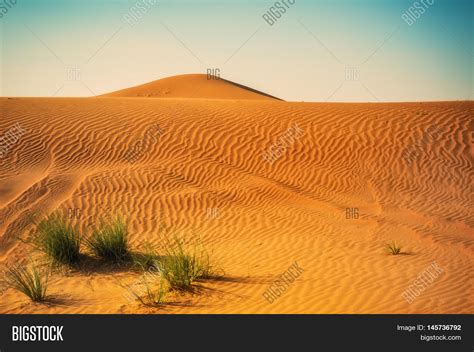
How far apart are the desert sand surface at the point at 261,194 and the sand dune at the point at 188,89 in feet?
124

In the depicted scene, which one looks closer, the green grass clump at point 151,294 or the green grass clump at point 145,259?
the green grass clump at point 151,294

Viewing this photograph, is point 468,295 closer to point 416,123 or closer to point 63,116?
point 416,123

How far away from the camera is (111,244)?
24.0 ft

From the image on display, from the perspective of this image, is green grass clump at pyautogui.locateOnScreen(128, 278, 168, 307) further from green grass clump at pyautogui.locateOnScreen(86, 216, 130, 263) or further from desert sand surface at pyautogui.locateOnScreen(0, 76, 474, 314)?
green grass clump at pyautogui.locateOnScreen(86, 216, 130, 263)

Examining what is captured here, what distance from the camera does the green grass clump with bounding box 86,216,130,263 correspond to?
7.29 meters

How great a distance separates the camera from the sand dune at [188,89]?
55.9m

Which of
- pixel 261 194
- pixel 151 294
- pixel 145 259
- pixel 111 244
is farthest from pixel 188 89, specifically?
pixel 151 294

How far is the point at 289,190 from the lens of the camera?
11781 millimetres

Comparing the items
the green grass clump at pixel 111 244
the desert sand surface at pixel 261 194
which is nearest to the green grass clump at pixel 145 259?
the green grass clump at pixel 111 244

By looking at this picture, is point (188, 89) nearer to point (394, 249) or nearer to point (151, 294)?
point (394, 249)

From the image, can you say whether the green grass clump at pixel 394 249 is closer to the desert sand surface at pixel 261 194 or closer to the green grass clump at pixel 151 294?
the desert sand surface at pixel 261 194

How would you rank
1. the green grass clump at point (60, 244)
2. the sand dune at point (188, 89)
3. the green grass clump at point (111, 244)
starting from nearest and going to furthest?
the green grass clump at point (60, 244), the green grass clump at point (111, 244), the sand dune at point (188, 89)

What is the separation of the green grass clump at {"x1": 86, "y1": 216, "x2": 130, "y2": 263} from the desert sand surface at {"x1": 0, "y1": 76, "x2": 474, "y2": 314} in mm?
484

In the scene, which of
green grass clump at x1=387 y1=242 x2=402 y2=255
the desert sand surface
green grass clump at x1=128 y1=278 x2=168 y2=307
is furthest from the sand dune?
green grass clump at x1=128 y1=278 x2=168 y2=307
